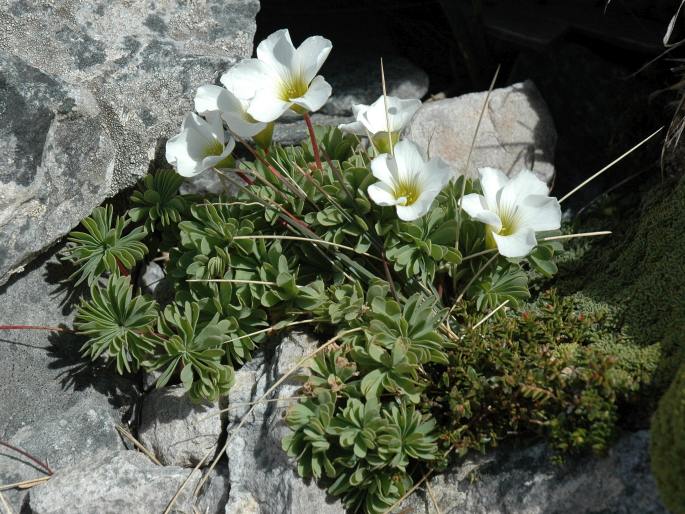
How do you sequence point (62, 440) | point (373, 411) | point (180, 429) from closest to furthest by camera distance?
point (373, 411), point (180, 429), point (62, 440)

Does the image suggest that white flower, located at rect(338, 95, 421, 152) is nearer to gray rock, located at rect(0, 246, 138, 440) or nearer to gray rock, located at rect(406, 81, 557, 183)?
gray rock, located at rect(406, 81, 557, 183)

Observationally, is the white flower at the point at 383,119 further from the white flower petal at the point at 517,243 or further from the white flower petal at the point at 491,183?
the white flower petal at the point at 517,243

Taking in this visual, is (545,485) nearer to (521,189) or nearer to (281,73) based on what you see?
(521,189)

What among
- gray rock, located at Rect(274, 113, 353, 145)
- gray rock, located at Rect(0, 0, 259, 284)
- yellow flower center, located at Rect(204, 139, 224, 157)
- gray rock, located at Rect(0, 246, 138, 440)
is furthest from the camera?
gray rock, located at Rect(274, 113, 353, 145)

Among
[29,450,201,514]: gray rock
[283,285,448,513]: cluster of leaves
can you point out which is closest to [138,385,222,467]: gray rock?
[29,450,201,514]: gray rock

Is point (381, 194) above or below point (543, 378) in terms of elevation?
above

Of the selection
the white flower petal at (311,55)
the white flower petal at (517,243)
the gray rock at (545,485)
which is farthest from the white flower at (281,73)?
the gray rock at (545,485)

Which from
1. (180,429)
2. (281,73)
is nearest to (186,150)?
(281,73)
